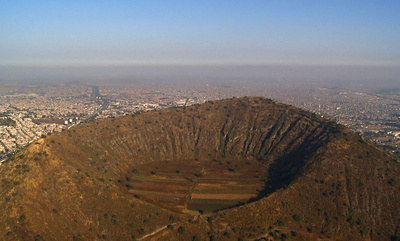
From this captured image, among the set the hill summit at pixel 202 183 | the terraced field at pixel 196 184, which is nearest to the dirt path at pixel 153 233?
the hill summit at pixel 202 183

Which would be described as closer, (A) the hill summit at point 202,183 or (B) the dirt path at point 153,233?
(B) the dirt path at point 153,233

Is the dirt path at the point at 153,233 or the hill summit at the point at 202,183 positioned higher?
the hill summit at the point at 202,183

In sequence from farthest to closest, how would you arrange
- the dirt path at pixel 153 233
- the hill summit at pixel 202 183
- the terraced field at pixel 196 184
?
the terraced field at pixel 196 184 → the hill summit at pixel 202 183 → the dirt path at pixel 153 233

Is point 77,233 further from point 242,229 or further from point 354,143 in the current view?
point 354,143

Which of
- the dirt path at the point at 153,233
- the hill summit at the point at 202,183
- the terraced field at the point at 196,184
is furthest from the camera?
the terraced field at the point at 196,184

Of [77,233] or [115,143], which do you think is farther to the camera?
[115,143]

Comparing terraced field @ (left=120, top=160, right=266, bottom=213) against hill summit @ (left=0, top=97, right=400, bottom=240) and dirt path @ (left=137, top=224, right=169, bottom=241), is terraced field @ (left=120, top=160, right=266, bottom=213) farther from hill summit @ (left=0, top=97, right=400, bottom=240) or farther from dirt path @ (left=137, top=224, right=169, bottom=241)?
dirt path @ (left=137, top=224, right=169, bottom=241)

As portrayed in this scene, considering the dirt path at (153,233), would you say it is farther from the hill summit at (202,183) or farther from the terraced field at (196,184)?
the terraced field at (196,184)

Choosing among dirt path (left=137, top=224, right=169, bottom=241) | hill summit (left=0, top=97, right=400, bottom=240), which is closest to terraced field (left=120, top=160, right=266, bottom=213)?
hill summit (left=0, top=97, right=400, bottom=240)

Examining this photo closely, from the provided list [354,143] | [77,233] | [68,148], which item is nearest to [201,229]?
[77,233]
